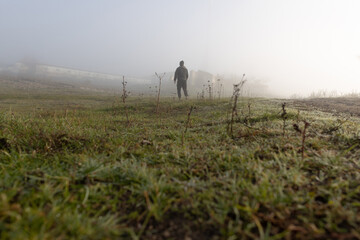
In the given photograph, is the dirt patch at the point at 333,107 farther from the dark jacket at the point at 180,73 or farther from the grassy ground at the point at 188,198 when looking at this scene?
the dark jacket at the point at 180,73

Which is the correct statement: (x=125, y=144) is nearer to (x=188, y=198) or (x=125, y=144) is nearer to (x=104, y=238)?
(x=188, y=198)

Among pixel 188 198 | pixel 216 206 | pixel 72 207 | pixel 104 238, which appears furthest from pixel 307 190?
pixel 72 207

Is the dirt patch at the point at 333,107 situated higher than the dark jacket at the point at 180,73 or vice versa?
the dark jacket at the point at 180,73

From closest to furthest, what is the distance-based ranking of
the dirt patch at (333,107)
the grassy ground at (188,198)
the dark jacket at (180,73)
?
the grassy ground at (188,198), the dirt patch at (333,107), the dark jacket at (180,73)

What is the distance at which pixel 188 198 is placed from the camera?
1698 millimetres

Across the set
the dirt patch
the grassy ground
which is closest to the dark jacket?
the dirt patch

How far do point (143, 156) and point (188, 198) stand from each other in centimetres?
131

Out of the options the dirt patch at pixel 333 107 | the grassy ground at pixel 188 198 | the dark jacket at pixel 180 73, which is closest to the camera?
the grassy ground at pixel 188 198

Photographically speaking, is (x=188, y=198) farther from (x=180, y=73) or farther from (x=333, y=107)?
(x=180, y=73)

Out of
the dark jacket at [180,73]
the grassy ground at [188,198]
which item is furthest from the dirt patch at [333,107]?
the dark jacket at [180,73]

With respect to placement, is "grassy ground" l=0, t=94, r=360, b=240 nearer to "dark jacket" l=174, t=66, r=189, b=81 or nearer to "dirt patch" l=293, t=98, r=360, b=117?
"dirt patch" l=293, t=98, r=360, b=117

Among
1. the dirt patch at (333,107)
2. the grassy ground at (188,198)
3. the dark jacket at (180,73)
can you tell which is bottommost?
the grassy ground at (188,198)

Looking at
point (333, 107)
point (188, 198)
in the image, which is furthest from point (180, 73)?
point (188, 198)

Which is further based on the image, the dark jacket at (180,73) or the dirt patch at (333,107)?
the dark jacket at (180,73)
